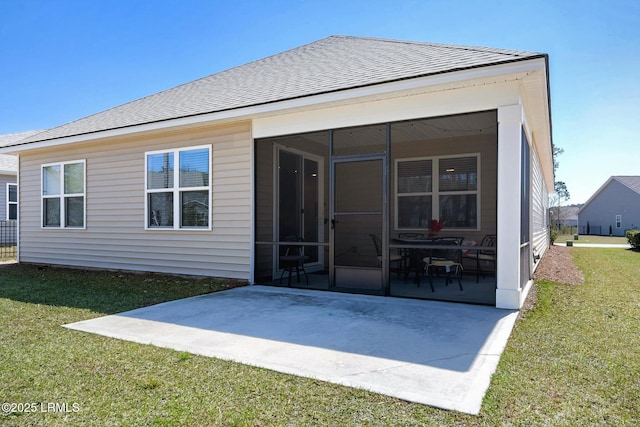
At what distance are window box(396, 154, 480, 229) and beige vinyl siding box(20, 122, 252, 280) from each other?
Answer: 3.69m

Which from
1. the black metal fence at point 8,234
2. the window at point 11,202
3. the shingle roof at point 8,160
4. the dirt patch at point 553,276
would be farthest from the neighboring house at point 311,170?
the window at point 11,202

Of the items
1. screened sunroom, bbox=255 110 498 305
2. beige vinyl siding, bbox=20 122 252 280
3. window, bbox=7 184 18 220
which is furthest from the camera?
window, bbox=7 184 18 220

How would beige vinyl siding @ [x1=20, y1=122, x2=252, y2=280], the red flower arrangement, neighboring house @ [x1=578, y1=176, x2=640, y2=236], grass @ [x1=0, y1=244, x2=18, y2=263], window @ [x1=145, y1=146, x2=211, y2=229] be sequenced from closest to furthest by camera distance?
beige vinyl siding @ [x1=20, y1=122, x2=252, y2=280], window @ [x1=145, y1=146, x2=211, y2=229], the red flower arrangement, grass @ [x1=0, y1=244, x2=18, y2=263], neighboring house @ [x1=578, y1=176, x2=640, y2=236]

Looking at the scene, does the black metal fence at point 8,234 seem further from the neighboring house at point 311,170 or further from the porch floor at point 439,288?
the porch floor at point 439,288

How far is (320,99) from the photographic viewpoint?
5363 mm

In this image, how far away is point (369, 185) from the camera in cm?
880

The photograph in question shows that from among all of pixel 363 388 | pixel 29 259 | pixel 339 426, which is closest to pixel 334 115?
pixel 363 388

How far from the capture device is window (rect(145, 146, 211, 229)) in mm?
6930

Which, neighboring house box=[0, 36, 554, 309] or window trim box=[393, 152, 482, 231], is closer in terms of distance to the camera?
neighboring house box=[0, 36, 554, 309]

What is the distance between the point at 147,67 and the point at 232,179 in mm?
8634

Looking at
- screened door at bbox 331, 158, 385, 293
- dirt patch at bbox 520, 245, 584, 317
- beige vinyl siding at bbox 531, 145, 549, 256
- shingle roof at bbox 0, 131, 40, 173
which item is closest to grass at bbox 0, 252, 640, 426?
dirt patch at bbox 520, 245, 584, 317

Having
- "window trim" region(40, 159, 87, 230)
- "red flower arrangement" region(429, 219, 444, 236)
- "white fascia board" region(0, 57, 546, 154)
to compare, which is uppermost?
"white fascia board" region(0, 57, 546, 154)

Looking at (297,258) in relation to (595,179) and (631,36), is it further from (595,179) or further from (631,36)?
(595,179)

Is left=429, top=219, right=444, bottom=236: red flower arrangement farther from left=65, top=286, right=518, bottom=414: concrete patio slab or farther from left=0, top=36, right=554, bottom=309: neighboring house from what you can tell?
left=65, top=286, right=518, bottom=414: concrete patio slab
